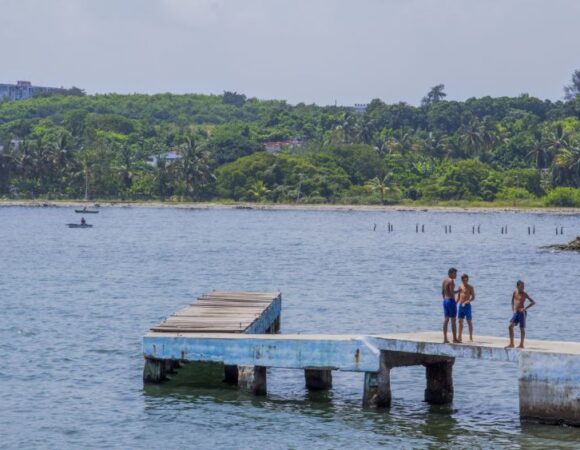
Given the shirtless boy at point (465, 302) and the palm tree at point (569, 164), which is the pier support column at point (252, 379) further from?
the palm tree at point (569, 164)

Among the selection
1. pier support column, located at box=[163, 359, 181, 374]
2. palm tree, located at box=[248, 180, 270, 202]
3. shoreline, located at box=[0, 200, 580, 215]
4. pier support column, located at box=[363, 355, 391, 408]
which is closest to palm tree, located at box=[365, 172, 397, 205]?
shoreline, located at box=[0, 200, 580, 215]

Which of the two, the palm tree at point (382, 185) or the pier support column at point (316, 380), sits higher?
the palm tree at point (382, 185)

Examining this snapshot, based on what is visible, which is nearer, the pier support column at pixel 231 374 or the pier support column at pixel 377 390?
the pier support column at pixel 377 390

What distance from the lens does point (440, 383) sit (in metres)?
31.8

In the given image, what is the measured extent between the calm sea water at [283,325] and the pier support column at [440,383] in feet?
1.25

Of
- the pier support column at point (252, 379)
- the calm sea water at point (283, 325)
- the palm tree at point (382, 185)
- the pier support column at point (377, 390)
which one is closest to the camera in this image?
the calm sea water at point (283, 325)

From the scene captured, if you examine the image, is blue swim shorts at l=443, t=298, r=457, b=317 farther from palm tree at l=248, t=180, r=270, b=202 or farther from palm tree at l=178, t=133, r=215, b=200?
palm tree at l=248, t=180, r=270, b=202

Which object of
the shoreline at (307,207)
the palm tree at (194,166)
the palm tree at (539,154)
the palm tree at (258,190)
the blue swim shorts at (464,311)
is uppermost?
the palm tree at (539,154)

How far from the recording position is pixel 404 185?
198 m

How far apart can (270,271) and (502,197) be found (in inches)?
4436

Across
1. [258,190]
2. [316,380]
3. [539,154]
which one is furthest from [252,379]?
[258,190]

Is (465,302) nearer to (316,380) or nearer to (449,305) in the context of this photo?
(449,305)

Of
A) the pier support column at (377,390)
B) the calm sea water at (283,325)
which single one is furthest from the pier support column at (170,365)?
the pier support column at (377,390)

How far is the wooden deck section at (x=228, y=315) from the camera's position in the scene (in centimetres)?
3341
